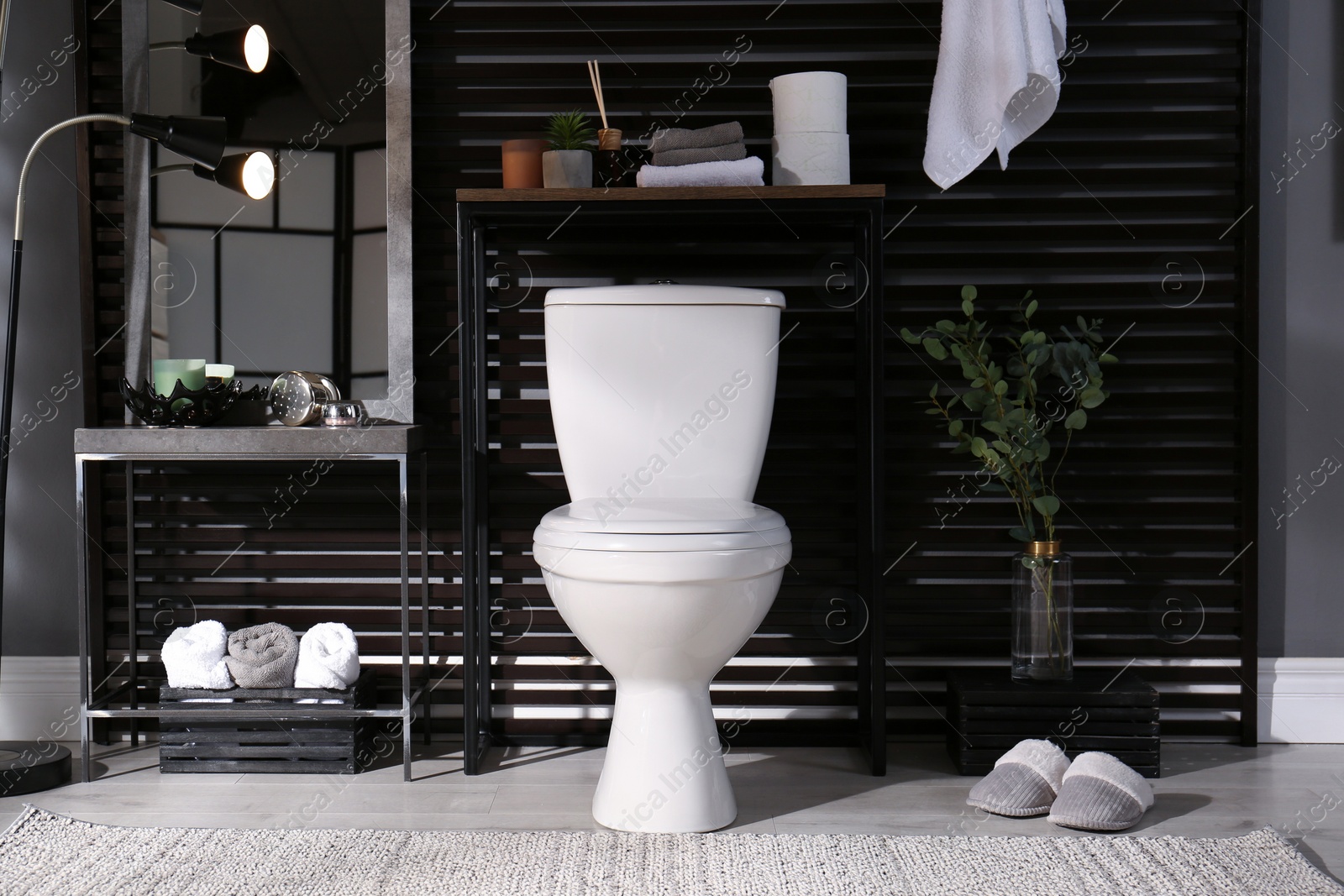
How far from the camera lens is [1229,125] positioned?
2.12m

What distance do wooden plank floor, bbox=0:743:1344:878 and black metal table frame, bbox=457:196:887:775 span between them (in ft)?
0.32

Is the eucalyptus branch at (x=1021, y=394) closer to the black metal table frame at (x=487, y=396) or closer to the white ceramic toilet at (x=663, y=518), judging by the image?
the black metal table frame at (x=487, y=396)

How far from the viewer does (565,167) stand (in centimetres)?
194

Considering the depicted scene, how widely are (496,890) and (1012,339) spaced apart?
55.2 inches

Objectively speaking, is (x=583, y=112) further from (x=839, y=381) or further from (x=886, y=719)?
(x=886, y=719)

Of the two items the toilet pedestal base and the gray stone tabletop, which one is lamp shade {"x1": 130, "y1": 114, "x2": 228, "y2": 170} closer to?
the gray stone tabletop

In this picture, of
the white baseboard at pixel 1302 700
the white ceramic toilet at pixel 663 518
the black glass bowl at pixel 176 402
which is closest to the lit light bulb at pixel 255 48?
the black glass bowl at pixel 176 402

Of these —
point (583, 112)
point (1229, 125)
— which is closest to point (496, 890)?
point (583, 112)

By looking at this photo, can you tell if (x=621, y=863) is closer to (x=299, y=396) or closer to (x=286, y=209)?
(x=299, y=396)

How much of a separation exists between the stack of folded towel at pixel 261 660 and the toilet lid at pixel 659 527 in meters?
0.55

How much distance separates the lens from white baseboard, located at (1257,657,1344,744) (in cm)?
215

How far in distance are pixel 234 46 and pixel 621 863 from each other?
66.1 inches

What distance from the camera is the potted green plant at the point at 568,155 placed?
6.38 ft

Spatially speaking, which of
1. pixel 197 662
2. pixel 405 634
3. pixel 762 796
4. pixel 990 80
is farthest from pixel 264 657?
pixel 990 80
